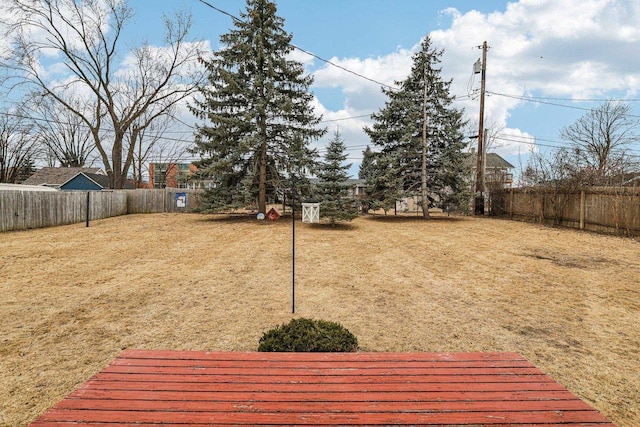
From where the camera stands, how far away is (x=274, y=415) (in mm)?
1916

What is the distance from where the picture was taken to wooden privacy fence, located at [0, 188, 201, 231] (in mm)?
12805

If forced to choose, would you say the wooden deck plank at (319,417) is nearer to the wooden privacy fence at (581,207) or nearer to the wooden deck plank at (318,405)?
the wooden deck plank at (318,405)

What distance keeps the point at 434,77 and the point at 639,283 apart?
14234mm

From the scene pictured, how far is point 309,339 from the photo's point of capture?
322 centimetres

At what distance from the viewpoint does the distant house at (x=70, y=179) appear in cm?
3387

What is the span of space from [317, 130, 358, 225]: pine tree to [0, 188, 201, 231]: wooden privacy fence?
10.2 meters

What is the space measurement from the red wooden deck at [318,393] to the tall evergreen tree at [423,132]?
15465 millimetres

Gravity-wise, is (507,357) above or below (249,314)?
above

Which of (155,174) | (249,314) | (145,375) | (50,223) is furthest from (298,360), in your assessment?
(155,174)

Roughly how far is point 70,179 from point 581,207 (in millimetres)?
40409

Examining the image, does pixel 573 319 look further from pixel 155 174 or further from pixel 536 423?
pixel 155 174

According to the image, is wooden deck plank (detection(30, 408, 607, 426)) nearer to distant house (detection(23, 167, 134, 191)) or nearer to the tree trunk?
the tree trunk

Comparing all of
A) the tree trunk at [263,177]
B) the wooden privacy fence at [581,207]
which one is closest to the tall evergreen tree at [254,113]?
the tree trunk at [263,177]

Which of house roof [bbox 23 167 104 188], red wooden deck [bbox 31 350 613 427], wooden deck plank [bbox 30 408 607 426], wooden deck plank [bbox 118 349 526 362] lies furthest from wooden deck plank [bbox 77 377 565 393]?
house roof [bbox 23 167 104 188]
